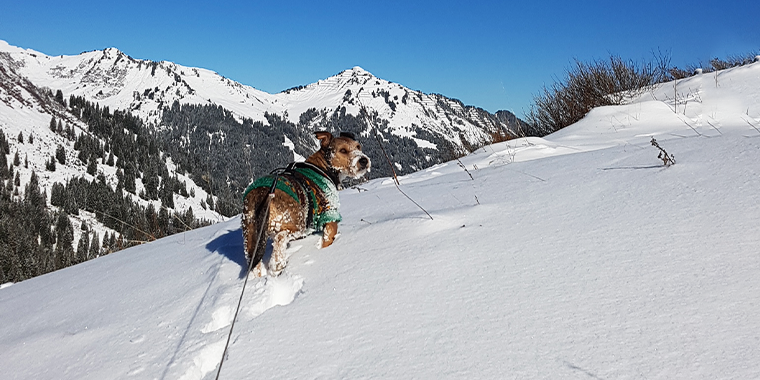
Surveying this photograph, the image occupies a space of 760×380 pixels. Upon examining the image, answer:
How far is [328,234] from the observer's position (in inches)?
122

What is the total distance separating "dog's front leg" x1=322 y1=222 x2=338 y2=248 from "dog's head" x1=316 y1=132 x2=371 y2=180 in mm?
651

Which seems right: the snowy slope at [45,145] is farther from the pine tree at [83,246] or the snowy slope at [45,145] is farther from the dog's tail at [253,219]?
the dog's tail at [253,219]

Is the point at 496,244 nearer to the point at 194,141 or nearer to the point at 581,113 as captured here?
the point at 581,113

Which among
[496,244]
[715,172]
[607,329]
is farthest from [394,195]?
[607,329]

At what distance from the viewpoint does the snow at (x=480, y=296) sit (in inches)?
52.9

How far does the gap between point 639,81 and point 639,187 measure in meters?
9.59

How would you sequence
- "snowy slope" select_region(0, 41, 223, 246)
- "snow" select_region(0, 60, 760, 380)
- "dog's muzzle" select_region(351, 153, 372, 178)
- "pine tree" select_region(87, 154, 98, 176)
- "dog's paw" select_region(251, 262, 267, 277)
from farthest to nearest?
"pine tree" select_region(87, 154, 98, 176) → "snowy slope" select_region(0, 41, 223, 246) → "dog's muzzle" select_region(351, 153, 372, 178) → "dog's paw" select_region(251, 262, 267, 277) → "snow" select_region(0, 60, 760, 380)

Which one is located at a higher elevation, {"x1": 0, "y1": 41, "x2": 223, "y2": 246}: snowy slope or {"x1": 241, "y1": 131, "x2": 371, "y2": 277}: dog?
{"x1": 0, "y1": 41, "x2": 223, "y2": 246}: snowy slope

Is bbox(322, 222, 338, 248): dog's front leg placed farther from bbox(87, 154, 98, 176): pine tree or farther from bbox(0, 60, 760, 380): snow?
bbox(87, 154, 98, 176): pine tree

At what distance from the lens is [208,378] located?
1.70m

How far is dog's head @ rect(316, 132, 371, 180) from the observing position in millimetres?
3600

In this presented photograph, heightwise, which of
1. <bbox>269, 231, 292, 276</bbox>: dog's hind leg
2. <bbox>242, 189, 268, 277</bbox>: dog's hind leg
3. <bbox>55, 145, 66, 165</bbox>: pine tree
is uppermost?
Answer: <bbox>55, 145, 66, 165</bbox>: pine tree

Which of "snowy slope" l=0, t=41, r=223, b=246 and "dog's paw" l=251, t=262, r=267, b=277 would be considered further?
"snowy slope" l=0, t=41, r=223, b=246

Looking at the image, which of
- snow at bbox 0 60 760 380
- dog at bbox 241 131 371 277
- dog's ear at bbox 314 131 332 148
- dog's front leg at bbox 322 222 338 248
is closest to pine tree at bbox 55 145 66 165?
snow at bbox 0 60 760 380
